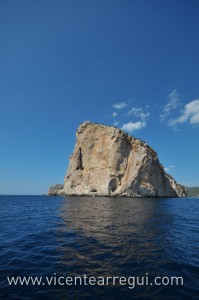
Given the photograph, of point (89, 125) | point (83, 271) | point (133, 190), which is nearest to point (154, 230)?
point (83, 271)

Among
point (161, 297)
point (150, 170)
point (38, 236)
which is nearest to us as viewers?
point (161, 297)

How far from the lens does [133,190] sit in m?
78.5

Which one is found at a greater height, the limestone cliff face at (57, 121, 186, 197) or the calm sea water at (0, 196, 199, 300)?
the limestone cliff face at (57, 121, 186, 197)

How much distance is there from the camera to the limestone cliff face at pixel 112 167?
3177 inches

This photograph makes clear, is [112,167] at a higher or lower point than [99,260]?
higher

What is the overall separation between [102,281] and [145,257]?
337 cm

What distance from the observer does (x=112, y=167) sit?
3300 inches

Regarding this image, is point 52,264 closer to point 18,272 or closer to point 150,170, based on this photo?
point 18,272

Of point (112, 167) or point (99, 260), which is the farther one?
point (112, 167)

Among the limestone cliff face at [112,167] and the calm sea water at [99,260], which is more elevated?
the limestone cliff face at [112,167]

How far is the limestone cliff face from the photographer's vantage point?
80.7 metres

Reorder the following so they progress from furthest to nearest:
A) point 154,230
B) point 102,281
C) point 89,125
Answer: point 89,125 < point 154,230 < point 102,281

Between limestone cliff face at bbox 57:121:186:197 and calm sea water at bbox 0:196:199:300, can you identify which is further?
limestone cliff face at bbox 57:121:186:197

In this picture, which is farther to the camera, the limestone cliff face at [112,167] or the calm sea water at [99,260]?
the limestone cliff face at [112,167]
